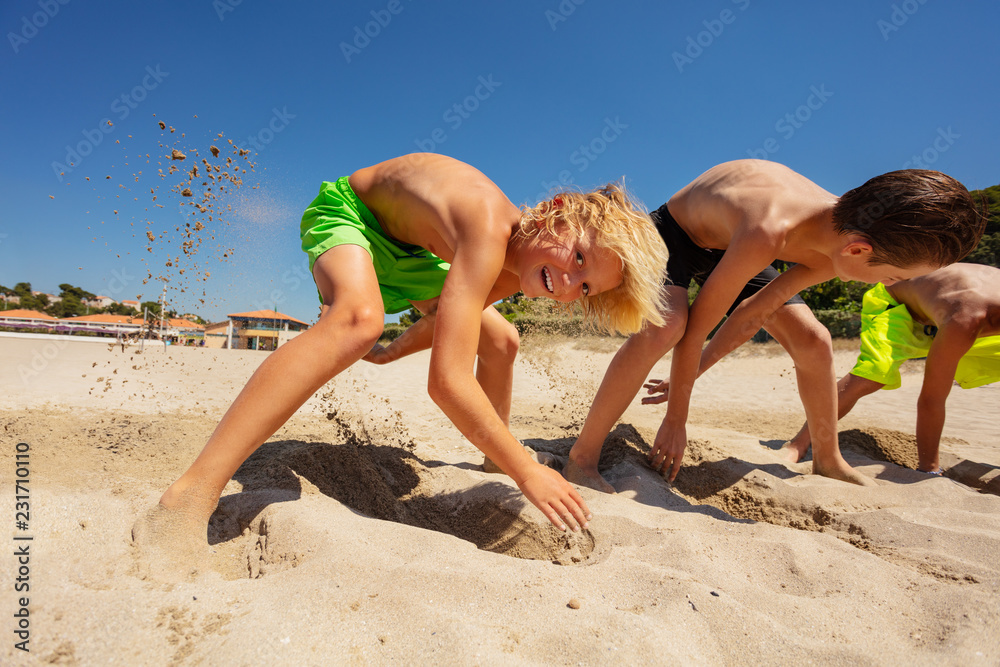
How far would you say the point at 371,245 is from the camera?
223 cm

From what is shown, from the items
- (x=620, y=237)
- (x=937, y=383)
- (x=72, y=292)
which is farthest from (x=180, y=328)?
(x=72, y=292)

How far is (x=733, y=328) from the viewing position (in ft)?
8.07

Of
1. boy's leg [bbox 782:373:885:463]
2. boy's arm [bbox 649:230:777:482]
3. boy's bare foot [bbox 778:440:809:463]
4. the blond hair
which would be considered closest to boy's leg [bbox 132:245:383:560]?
the blond hair

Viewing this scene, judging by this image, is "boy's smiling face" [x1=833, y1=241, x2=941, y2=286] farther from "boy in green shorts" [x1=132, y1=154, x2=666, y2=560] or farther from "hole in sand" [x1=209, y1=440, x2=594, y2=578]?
"hole in sand" [x1=209, y1=440, x2=594, y2=578]

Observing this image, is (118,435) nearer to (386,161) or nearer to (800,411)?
(386,161)

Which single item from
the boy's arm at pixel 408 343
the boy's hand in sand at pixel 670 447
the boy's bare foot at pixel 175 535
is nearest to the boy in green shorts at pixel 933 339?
the boy's hand in sand at pixel 670 447

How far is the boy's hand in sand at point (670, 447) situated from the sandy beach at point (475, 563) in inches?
5.6

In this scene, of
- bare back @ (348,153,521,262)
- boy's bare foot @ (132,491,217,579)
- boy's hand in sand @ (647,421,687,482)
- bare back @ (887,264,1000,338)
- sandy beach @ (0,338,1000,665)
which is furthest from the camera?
bare back @ (887,264,1000,338)

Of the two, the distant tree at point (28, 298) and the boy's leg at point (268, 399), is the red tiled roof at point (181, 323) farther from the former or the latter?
the distant tree at point (28, 298)

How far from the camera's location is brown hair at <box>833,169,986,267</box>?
1898 mm

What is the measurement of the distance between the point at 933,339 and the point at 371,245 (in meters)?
3.55

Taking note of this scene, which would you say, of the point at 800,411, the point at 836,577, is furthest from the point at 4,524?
the point at 800,411

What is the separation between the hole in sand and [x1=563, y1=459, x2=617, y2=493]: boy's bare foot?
1.49 feet

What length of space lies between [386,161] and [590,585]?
188 centimetres
